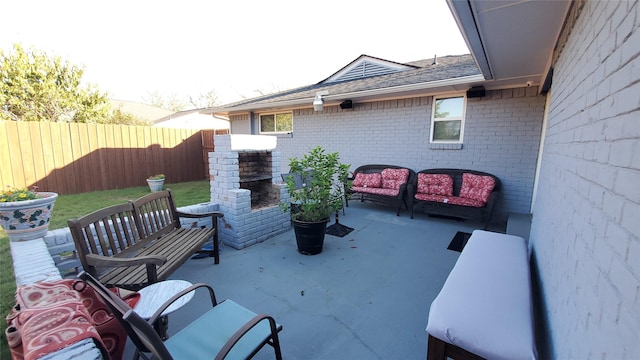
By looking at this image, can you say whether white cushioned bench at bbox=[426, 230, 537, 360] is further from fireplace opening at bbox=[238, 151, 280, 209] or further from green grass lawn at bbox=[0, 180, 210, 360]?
fireplace opening at bbox=[238, 151, 280, 209]

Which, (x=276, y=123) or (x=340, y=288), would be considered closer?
(x=340, y=288)

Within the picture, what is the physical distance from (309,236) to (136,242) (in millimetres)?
1978

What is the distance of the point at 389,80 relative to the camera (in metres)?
6.25

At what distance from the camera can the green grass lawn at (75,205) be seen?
2.26m

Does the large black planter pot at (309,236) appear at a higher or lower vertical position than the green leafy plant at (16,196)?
lower

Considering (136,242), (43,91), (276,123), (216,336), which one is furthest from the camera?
(43,91)

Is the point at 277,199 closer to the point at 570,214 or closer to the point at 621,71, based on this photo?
the point at 570,214

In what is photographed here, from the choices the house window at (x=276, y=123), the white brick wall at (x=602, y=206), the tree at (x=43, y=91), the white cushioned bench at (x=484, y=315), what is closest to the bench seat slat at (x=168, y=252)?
the white cushioned bench at (x=484, y=315)

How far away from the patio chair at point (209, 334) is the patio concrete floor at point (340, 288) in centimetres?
43

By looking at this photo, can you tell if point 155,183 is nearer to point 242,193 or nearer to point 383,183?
point 242,193

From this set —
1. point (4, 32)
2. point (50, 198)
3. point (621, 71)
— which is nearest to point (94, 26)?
point (4, 32)

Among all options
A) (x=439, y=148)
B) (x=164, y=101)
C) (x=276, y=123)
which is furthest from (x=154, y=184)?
(x=164, y=101)

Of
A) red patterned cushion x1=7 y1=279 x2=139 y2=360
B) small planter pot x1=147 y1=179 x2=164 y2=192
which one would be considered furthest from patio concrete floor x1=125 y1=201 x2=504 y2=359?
small planter pot x1=147 y1=179 x2=164 y2=192

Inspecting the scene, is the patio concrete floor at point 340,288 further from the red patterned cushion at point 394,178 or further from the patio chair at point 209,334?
the red patterned cushion at point 394,178
